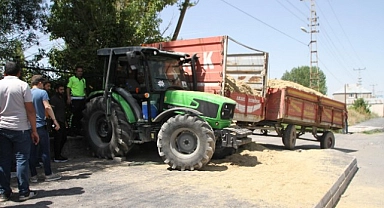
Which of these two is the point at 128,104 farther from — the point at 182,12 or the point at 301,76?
the point at 301,76

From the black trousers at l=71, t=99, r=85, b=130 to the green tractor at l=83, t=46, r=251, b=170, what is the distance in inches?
14.4

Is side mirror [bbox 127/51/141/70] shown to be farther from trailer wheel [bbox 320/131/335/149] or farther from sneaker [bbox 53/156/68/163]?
trailer wheel [bbox 320/131/335/149]

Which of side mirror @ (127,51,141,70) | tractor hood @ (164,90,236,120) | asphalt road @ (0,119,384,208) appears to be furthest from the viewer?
side mirror @ (127,51,141,70)

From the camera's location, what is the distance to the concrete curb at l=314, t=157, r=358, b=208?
18.4 ft

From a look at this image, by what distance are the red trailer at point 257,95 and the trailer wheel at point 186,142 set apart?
6.15 feet

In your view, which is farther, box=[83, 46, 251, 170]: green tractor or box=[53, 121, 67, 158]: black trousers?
A: box=[53, 121, 67, 158]: black trousers

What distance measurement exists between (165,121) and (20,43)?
4248 mm

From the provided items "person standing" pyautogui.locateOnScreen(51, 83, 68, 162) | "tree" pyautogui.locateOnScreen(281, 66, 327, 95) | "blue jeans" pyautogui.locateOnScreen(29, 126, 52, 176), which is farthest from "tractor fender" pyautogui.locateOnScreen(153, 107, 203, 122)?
"tree" pyautogui.locateOnScreen(281, 66, 327, 95)

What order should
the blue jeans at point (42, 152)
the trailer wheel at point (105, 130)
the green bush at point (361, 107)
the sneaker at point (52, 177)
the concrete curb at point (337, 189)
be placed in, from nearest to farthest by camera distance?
the concrete curb at point (337, 189) < the blue jeans at point (42, 152) < the sneaker at point (52, 177) < the trailer wheel at point (105, 130) < the green bush at point (361, 107)

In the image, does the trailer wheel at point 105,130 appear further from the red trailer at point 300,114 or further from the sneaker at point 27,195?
the red trailer at point 300,114

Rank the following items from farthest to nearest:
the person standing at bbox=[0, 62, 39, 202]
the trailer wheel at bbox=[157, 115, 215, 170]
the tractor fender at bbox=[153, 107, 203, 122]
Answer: the tractor fender at bbox=[153, 107, 203, 122]
the trailer wheel at bbox=[157, 115, 215, 170]
the person standing at bbox=[0, 62, 39, 202]

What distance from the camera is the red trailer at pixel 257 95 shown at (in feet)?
29.9

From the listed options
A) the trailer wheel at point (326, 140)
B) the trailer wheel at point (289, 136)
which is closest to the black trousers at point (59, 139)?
the trailer wheel at point (289, 136)

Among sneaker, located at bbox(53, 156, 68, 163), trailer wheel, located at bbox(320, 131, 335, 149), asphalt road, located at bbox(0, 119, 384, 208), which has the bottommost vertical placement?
asphalt road, located at bbox(0, 119, 384, 208)
